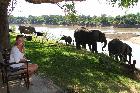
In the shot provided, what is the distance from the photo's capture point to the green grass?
526 inches

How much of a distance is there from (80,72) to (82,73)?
157mm

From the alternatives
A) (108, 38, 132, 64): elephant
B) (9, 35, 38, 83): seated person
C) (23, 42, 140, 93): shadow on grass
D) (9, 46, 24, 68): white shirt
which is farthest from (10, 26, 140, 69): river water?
(9, 46, 24, 68): white shirt

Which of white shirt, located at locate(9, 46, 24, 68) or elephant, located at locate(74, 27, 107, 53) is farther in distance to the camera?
elephant, located at locate(74, 27, 107, 53)

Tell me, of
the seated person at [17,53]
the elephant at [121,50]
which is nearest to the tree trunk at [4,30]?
the seated person at [17,53]

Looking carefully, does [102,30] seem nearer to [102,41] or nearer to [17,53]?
[102,41]

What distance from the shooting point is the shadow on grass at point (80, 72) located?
13.4 metres

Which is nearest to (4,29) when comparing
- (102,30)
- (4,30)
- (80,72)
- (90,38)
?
(4,30)

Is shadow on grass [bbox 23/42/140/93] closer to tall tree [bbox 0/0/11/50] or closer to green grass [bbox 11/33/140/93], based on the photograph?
green grass [bbox 11/33/140/93]

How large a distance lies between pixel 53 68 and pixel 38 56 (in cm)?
310

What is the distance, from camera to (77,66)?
16.6m

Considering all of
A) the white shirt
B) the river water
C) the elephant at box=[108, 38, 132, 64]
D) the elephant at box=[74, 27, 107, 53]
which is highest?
the white shirt

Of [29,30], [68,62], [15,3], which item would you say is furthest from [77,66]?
[29,30]

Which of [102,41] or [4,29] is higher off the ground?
[4,29]

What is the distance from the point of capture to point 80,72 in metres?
15.4
